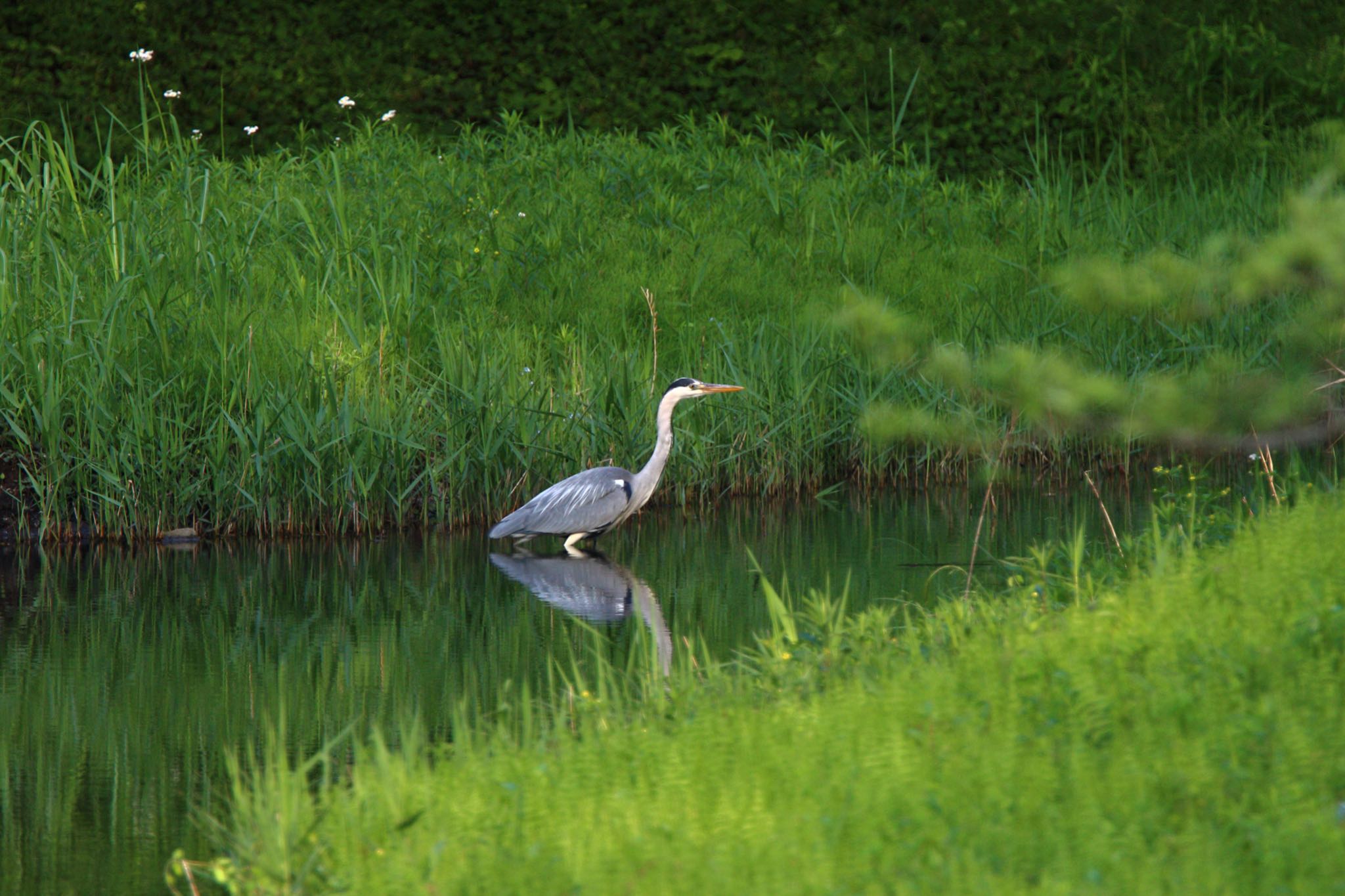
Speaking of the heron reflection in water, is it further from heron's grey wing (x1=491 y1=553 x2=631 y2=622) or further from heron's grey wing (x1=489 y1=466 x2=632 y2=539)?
heron's grey wing (x1=489 y1=466 x2=632 y2=539)

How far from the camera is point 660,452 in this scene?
8594 mm

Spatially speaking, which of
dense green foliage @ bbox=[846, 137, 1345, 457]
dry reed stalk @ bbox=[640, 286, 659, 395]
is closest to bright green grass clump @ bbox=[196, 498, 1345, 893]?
dense green foliage @ bbox=[846, 137, 1345, 457]

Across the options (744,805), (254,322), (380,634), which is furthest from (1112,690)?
(254,322)

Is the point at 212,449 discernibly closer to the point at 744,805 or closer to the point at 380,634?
the point at 380,634

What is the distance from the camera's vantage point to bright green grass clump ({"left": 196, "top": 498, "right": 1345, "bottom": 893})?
10.5ft

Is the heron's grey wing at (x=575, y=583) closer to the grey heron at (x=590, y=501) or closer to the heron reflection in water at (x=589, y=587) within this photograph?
the heron reflection in water at (x=589, y=587)

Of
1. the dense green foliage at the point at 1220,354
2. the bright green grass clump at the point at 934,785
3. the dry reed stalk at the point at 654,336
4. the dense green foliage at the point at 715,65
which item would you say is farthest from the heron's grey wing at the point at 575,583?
the dense green foliage at the point at 715,65

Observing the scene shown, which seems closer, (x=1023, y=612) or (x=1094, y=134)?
(x=1023, y=612)

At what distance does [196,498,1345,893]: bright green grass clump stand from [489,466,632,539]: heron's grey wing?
364 centimetres

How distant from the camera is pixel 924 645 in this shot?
509cm

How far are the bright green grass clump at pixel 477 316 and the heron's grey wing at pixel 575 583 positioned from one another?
72 cm

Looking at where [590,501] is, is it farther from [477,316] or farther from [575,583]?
[477,316]

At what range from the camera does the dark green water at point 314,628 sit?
4.69 meters

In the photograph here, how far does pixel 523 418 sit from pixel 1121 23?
8461 millimetres
